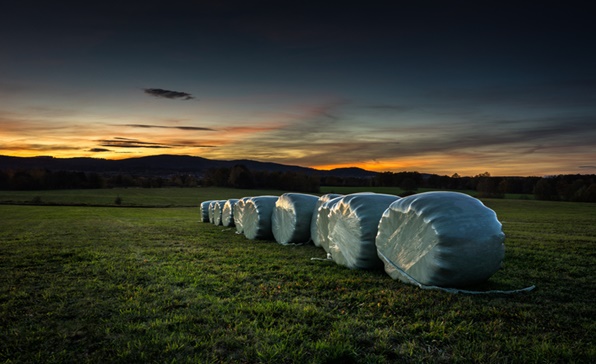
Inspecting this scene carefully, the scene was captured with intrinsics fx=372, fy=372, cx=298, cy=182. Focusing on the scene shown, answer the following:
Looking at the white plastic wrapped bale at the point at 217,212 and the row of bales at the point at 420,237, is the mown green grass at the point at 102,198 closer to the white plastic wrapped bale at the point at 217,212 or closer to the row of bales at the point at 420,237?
the white plastic wrapped bale at the point at 217,212

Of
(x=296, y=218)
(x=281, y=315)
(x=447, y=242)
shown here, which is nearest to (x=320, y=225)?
(x=296, y=218)

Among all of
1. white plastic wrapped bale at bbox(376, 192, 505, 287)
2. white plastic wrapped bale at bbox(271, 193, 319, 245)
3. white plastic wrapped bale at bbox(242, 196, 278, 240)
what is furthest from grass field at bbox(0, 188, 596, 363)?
white plastic wrapped bale at bbox(242, 196, 278, 240)

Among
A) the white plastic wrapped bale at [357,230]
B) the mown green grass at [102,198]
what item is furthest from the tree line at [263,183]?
the white plastic wrapped bale at [357,230]

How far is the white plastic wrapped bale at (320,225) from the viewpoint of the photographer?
10.4 meters

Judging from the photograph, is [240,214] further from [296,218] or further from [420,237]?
[420,237]

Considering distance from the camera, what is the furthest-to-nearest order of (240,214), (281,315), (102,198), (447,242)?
(102,198), (240,214), (447,242), (281,315)

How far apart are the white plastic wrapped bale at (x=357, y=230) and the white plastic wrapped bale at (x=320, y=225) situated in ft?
3.81

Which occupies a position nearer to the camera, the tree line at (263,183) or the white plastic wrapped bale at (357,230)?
the white plastic wrapped bale at (357,230)

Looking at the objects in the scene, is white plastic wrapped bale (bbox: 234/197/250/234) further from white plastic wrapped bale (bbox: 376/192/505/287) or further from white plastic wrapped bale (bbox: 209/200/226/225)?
white plastic wrapped bale (bbox: 376/192/505/287)

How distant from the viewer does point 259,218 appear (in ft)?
46.2

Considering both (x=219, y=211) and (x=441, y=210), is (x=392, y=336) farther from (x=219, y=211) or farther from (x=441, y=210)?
(x=219, y=211)

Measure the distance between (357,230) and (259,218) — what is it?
6.61m

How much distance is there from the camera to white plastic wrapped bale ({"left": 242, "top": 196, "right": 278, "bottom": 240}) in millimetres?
14109

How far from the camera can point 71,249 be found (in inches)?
454
